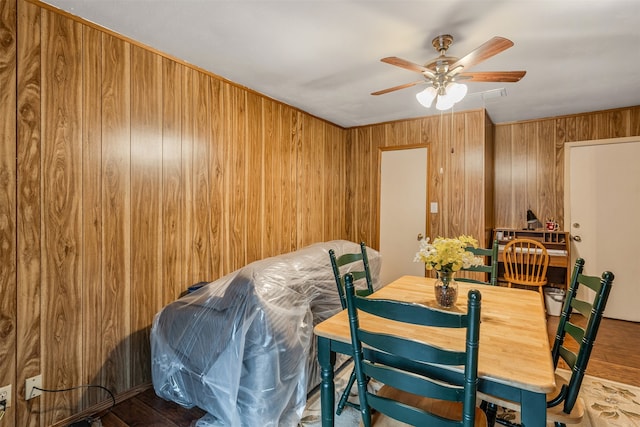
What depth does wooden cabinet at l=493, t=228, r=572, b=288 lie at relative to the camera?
3.59 meters

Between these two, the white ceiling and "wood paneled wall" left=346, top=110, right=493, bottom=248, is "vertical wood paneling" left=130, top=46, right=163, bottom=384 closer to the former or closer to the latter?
the white ceiling

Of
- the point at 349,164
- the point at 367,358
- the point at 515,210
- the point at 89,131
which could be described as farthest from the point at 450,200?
the point at 89,131

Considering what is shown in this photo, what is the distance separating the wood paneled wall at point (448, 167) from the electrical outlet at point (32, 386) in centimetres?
350

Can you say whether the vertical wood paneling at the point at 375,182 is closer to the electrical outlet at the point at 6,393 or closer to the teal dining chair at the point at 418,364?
the teal dining chair at the point at 418,364

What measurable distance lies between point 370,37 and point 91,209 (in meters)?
2.03

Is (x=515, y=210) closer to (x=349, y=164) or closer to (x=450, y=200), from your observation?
(x=450, y=200)

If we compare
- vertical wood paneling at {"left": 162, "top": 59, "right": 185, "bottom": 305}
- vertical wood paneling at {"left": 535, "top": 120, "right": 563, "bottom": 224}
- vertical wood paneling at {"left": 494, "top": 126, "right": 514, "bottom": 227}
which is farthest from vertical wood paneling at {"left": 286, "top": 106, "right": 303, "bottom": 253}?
vertical wood paneling at {"left": 535, "top": 120, "right": 563, "bottom": 224}

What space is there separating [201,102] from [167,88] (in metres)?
0.30

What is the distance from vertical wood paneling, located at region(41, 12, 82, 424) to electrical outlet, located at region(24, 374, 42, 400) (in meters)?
0.04

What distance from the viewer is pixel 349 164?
181 inches

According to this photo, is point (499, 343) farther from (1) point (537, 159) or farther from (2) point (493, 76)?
(1) point (537, 159)

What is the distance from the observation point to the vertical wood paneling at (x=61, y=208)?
1790 mm

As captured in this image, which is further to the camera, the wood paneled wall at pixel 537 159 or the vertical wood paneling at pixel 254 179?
the wood paneled wall at pixel 537 159

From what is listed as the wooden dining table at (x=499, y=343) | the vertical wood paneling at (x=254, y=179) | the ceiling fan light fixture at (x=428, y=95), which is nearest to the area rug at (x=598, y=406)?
the wooden dining table at (x=499, y=343)
